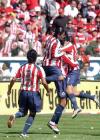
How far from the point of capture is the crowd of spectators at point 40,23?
25984 mm

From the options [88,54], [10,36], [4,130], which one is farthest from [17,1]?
[4,130]

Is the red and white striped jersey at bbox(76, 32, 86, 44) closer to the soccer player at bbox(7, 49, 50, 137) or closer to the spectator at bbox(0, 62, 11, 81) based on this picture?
the spectator at bbox(0, 62, 11, 81)

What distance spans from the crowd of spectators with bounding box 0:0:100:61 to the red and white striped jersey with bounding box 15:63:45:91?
29.8 feet

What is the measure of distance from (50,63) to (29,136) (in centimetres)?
201

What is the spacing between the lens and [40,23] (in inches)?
1148

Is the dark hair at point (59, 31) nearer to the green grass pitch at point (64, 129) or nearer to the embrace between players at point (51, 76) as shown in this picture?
the embrace between players at point (51, 76)

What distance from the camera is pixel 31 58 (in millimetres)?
15695

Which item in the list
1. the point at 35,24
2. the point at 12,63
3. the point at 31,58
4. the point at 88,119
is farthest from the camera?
the point at 35,24

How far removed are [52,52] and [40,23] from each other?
39.5 ft

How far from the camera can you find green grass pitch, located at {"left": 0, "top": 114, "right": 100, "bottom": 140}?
1588cm

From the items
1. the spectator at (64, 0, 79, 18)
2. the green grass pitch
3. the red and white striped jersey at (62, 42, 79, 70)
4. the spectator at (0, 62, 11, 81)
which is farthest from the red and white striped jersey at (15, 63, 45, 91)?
the spectator at (64, 0, 79, 18)

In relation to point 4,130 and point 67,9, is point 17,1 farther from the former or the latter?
point 4,130

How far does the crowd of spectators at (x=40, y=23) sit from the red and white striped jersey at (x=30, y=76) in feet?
29.8

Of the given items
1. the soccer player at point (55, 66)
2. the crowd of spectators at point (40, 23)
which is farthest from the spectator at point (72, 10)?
the soccer player at point (55, 66)
